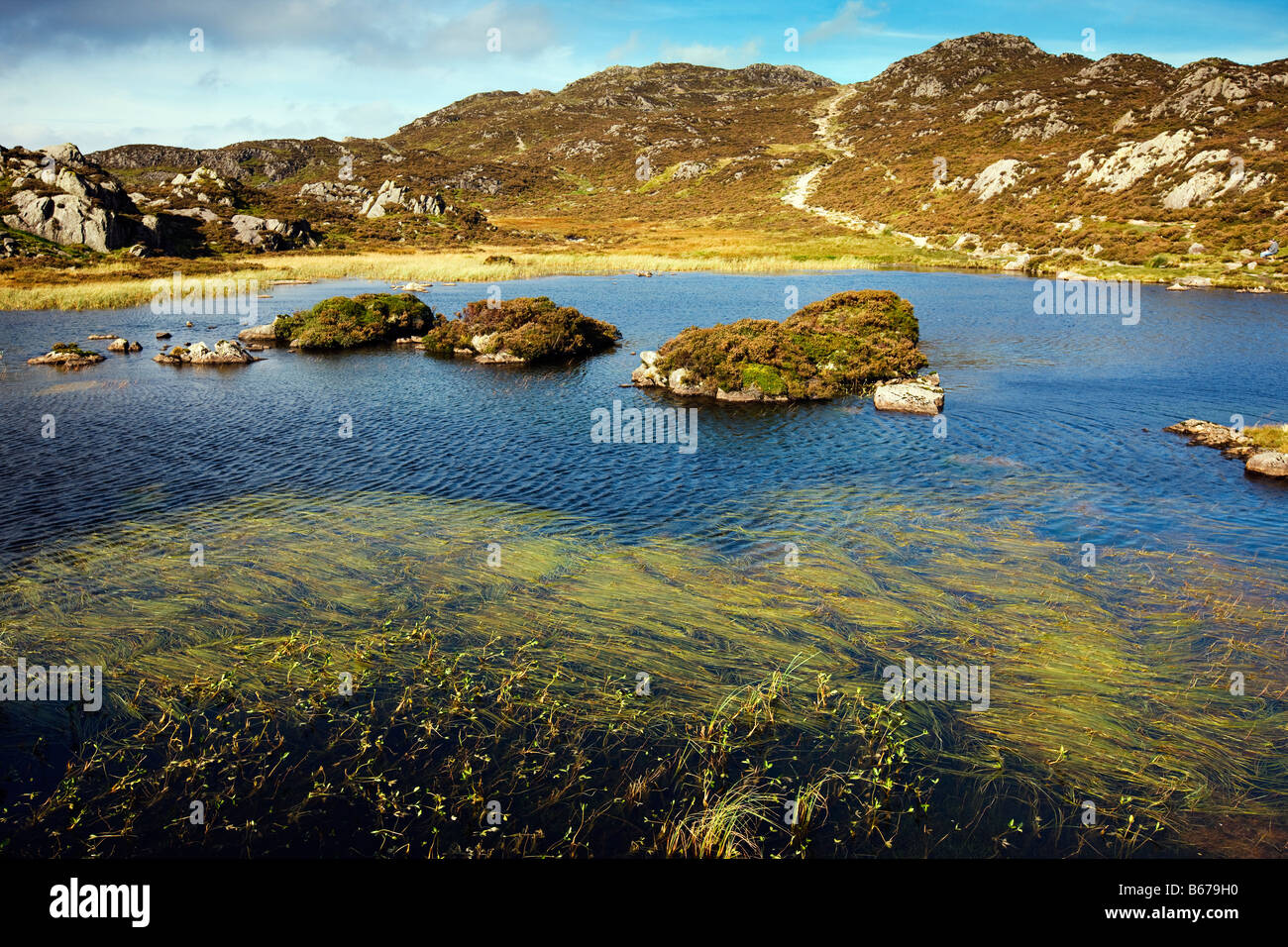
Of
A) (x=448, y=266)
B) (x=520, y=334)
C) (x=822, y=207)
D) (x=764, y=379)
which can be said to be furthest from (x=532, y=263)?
(x=822, y=207)

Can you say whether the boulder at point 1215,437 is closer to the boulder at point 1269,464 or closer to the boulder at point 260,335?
the boulder at point 1269,464

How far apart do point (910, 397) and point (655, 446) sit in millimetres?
14425

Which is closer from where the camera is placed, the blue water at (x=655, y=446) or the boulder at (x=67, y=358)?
the blue water at (x=655, y=446)

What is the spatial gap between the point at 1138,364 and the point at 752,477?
107ft

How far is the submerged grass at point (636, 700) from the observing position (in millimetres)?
10203

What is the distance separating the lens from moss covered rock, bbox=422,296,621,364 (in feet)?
162

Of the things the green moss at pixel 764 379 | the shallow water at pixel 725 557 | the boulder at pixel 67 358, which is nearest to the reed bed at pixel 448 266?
the boulder at pixel 67 358

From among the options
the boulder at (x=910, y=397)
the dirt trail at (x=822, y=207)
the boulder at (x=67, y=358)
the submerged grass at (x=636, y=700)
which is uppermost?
the dirt trail at (x=822, y=207)

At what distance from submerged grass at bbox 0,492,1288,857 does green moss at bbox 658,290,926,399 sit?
19.3 meters

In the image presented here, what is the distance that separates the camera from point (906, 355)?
42188 millimetres

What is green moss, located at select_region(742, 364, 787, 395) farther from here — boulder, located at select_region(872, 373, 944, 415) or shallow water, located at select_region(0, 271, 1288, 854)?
boulder, located at select_region(872, 373, 944, 415)

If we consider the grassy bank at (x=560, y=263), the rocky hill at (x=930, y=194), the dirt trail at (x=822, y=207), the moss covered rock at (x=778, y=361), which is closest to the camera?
the moss covered rock at (x=778, y=361)

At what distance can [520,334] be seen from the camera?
49.6 meters
